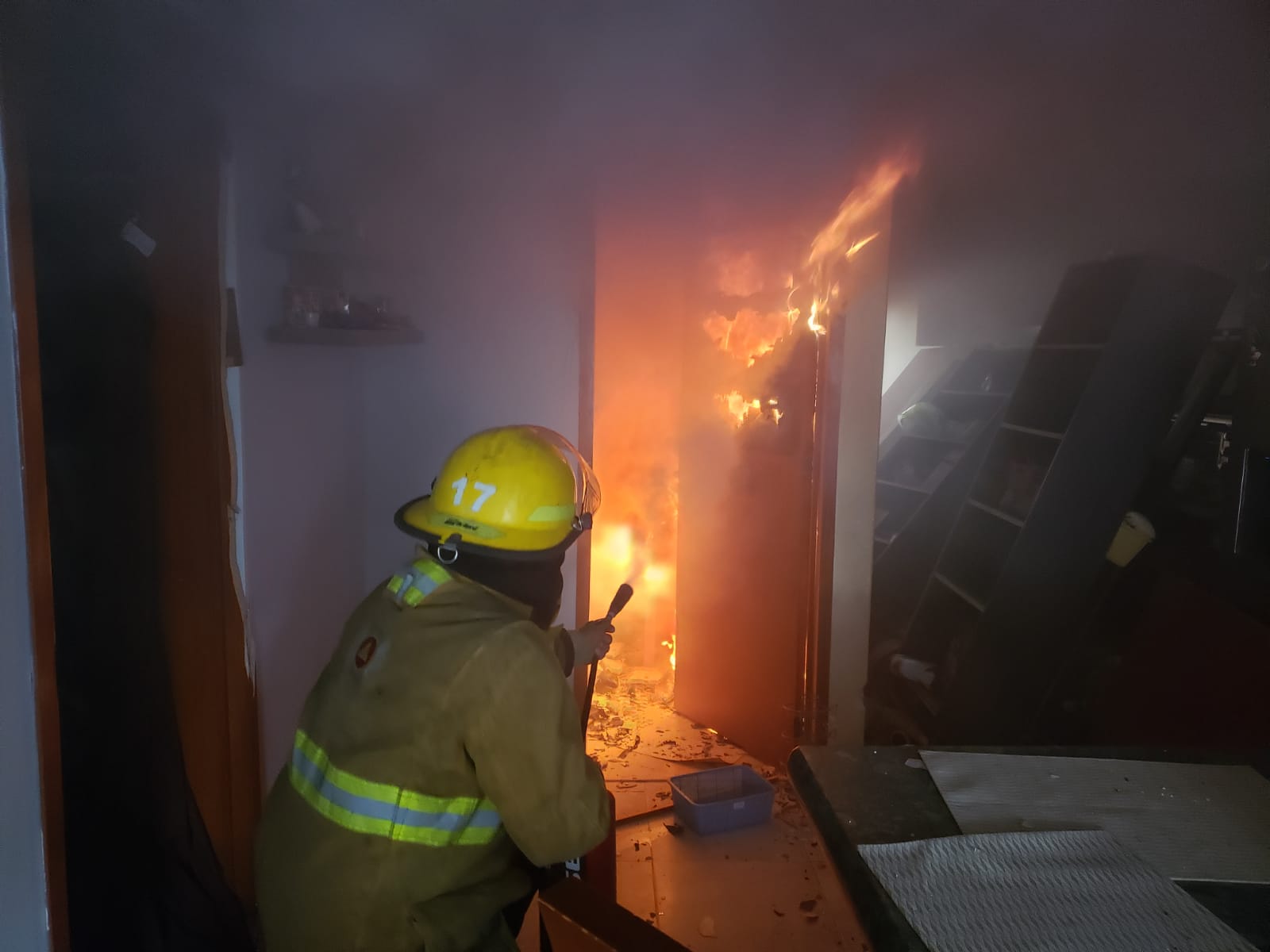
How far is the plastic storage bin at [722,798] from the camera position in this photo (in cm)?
271

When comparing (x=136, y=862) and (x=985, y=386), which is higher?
(x=985, y=386)

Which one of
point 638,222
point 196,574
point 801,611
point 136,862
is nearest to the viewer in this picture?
point 136,862

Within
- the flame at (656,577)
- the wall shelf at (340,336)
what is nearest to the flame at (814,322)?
the wall shelf at (340,336)

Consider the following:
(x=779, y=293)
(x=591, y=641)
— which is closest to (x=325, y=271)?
(x=591, y=641)

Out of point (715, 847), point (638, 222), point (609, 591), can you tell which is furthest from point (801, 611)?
point (638, 222)

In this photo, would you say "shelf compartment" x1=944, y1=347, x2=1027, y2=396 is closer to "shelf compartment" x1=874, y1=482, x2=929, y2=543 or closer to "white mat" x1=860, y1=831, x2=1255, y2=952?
"shelf compartment" x1=874, y1=482, x2=929, y2=543

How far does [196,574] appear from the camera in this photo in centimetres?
196

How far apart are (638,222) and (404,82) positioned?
3.82ft

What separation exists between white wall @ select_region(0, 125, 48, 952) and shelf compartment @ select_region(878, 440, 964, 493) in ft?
11.0

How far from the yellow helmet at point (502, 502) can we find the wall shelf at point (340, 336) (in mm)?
779

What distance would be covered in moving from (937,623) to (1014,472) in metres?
0.65

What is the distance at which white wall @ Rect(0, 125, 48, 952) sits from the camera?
1168 mm

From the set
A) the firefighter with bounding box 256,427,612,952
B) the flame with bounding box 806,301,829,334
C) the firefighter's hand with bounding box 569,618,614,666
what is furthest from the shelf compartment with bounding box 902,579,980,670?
the firefighter with bounding box 256,427,612,952

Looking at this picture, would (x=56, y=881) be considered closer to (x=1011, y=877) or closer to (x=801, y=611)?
(x=1011, y=877)
